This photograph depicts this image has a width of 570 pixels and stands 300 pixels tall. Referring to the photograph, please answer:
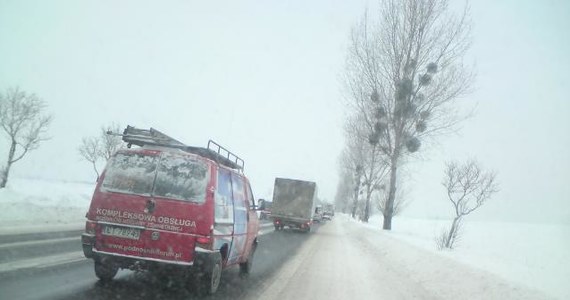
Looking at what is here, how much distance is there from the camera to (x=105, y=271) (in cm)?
702

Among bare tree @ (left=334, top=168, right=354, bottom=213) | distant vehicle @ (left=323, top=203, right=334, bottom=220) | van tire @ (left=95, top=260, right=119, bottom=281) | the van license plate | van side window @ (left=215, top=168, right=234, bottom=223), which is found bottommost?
van tire @ (left=95, top=260, right=119, bottom=281)

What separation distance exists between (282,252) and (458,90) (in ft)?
50.3

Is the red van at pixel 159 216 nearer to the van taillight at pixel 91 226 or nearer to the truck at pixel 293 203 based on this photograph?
the van taillight at pixel 91 226

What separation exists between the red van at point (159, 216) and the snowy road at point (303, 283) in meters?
0.46

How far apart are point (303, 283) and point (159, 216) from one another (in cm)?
356

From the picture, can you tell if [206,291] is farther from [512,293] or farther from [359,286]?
[512,293]

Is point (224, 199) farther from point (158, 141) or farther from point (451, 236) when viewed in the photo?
point (451, 236)

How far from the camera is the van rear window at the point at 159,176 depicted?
6.52m

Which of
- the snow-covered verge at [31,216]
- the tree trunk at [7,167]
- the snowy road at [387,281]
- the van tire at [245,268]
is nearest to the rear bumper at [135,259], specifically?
the snowy road at [387,281]

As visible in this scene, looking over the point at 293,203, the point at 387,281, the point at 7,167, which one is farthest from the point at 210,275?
the point at 7,167

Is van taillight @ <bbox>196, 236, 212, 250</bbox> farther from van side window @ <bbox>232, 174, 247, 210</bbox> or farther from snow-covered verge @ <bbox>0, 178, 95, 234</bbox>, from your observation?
snow-covered verge @ <bbox>0, 178, 95, 234</bbox>

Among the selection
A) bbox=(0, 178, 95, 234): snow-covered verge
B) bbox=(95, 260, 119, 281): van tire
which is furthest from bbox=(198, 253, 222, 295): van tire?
bbox=(0, 178, 95, 234): snow-covered verge

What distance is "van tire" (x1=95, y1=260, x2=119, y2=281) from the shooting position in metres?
6.90

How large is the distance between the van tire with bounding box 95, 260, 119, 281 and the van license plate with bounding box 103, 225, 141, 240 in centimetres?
62
